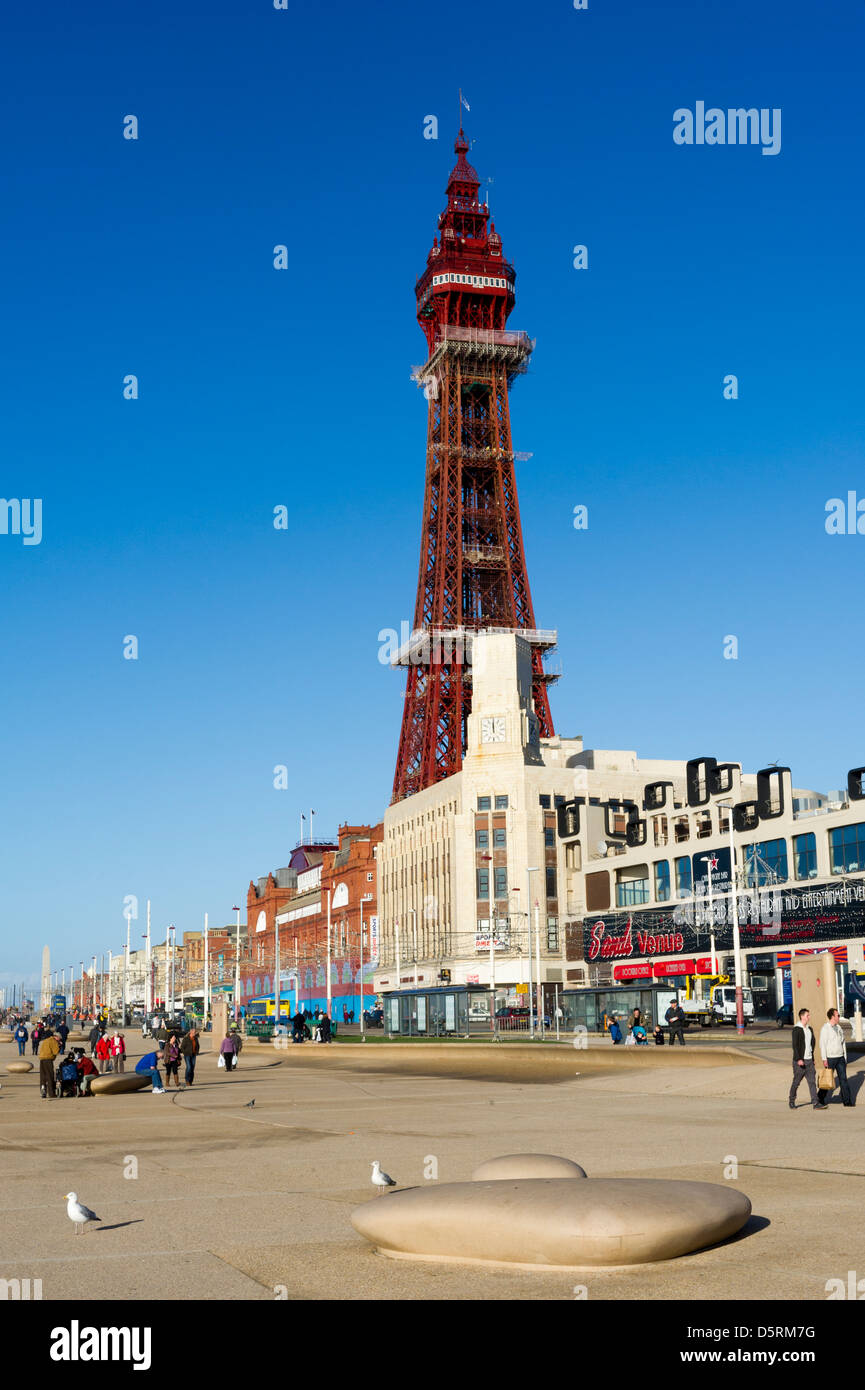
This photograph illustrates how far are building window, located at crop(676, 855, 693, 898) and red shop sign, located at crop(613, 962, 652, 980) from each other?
551 centimetres

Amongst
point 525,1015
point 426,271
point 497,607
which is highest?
point 426,271

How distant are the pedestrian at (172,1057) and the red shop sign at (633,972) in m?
57.5

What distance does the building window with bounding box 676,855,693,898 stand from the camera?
298 ft

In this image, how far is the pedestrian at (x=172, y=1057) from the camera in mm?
36375

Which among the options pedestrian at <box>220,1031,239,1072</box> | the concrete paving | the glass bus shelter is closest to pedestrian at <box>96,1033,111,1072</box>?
pedestrian at <box>220,1031,239,1072</box>

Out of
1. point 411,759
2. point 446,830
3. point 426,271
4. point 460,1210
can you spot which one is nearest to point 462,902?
point 446,830

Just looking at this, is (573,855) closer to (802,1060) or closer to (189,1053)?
(189,1053)

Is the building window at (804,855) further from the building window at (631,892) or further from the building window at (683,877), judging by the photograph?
the building window at (631,892)

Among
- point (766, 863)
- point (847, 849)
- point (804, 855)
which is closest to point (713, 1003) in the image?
point (847, 849)

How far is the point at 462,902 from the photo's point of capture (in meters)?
106

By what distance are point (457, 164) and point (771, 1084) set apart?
140426mm

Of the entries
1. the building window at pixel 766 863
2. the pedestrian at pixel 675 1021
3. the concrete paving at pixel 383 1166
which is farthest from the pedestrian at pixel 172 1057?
the building window at pixel 766 863
